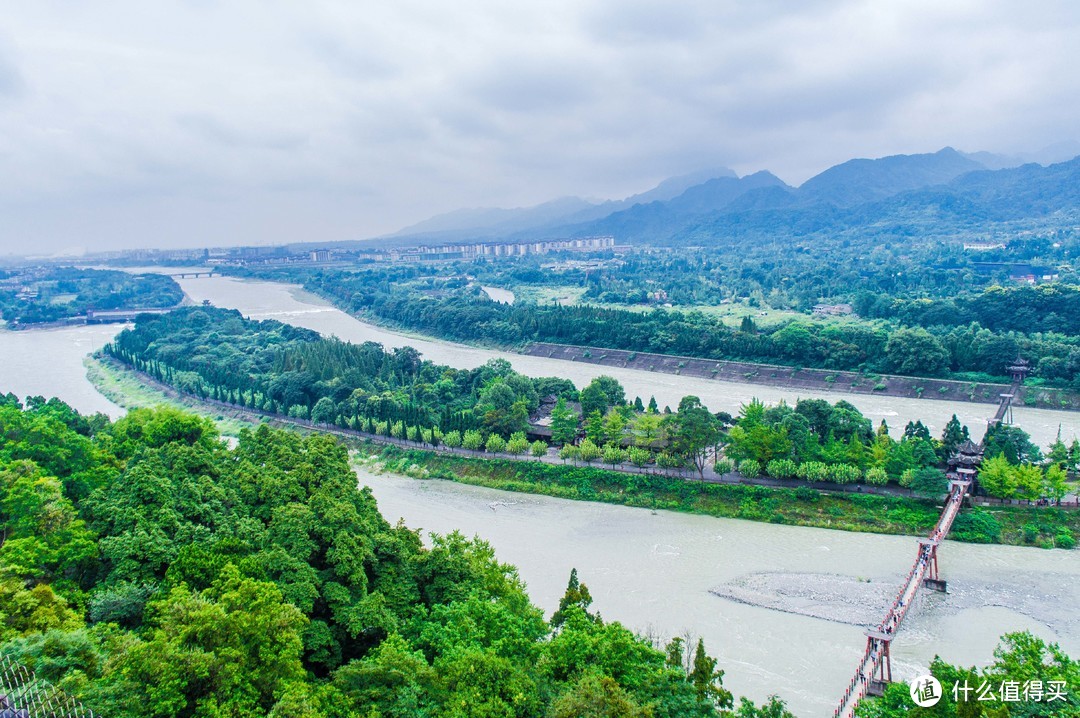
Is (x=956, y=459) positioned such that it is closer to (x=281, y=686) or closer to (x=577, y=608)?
(x=577, y=608)

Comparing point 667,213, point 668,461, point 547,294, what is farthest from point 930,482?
Answer: point 667,213

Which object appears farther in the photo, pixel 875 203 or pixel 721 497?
pixel 875 203

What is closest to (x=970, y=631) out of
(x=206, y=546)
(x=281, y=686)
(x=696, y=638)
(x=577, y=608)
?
(x=696, y=638)

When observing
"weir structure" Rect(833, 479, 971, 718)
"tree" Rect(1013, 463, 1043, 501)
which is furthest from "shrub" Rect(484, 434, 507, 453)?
"tree" Rect(1013, 463, 1043, 501)

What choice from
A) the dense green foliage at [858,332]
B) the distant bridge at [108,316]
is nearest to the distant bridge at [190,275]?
the distant bridge at [108,316]

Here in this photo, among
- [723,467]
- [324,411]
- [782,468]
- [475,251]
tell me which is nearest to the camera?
[782,468]

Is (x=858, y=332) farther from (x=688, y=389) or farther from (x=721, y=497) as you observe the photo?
(x=721, y=497)
